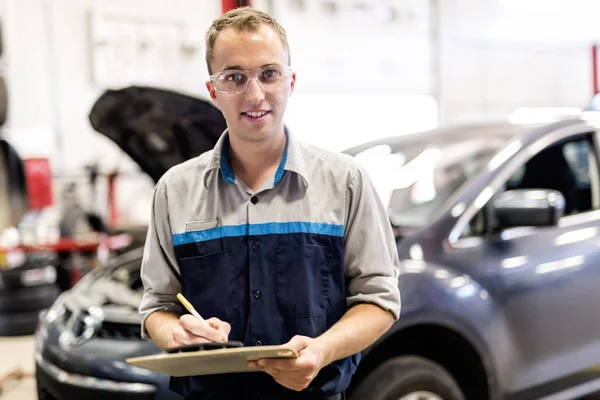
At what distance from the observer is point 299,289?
1239 millimetres

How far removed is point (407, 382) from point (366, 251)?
3.31ft

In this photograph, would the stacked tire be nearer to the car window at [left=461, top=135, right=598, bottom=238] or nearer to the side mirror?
the car window at [left=461, top=135, right=598, bottom=238]

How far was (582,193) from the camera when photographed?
9.65 feet

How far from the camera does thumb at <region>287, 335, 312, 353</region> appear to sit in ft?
3.63

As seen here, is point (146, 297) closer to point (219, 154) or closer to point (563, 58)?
point (219, 154)

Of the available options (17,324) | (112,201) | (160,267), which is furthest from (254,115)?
(112,201)

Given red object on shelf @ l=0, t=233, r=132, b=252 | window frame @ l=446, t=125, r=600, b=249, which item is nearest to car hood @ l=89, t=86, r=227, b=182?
window frame @ l=446, t=125, r=600, b=249

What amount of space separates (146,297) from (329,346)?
0.43m

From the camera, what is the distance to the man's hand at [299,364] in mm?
1091

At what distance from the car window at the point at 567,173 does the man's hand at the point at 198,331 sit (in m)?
2.02

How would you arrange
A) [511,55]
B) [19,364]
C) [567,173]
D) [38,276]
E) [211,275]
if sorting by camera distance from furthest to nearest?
[511,55]
[38,276]
[19,364]
[567,173]
[211,275]

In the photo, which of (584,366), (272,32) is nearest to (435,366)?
(584,366)

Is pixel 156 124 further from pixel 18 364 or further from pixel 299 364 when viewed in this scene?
pixel 18 364

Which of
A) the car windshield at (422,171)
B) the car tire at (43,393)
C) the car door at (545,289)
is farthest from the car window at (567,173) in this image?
the car tire at (43,393)
